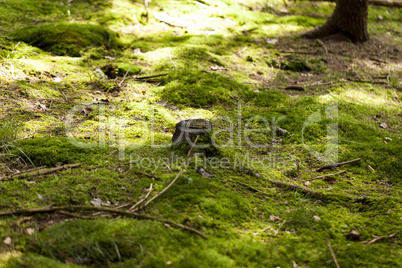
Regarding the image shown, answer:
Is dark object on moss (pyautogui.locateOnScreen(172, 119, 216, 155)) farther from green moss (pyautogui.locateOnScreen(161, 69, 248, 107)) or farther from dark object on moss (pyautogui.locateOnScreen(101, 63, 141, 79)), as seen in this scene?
dark object on moss (pyautogui.locateOnScreen(101, 63, 141, 79))

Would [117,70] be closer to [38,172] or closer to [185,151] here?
[185,151]

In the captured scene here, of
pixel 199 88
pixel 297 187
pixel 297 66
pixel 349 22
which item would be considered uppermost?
pixel 349 22

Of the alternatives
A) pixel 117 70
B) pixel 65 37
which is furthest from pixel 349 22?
pixel 65 37

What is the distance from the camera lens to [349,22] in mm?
7406

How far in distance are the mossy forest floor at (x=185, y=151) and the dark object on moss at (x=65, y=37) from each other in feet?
0.10

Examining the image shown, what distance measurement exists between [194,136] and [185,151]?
188 millimetres

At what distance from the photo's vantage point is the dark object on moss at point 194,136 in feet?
10.6

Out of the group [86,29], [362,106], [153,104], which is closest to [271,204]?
[153,104]

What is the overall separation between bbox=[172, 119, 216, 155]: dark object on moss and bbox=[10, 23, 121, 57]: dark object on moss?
3.35 metres

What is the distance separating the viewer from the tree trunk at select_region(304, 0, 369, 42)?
7.14m

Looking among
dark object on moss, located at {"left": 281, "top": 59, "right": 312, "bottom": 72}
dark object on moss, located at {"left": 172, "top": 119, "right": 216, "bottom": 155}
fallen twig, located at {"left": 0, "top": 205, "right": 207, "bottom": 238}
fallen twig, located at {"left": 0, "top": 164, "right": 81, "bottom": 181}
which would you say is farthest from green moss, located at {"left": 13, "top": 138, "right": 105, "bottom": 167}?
dark object on moss, located at {"left": 281, "top": 59, "right": 312, "bottom": 72}

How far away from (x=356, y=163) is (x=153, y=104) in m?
2.82

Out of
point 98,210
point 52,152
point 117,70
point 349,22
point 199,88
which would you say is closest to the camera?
point 98,210

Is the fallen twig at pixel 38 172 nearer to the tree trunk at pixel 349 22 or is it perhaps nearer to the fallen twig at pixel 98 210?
the fallen twig at pixel 98 210
